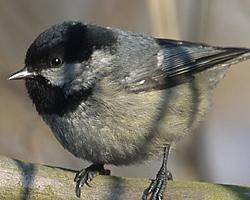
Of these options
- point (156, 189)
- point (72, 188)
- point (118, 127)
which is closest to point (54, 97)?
point (118, 127)

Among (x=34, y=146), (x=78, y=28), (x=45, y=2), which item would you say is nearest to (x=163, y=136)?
(x=78, y=28)

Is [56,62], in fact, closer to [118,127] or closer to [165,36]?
[118,127]

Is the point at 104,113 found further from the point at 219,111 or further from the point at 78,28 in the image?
the point at 219,111

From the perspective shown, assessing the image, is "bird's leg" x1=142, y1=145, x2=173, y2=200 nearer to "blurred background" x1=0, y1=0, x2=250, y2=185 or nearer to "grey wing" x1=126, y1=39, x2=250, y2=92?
"blurred background" x1=0, y1=0, x2=250, y2=185

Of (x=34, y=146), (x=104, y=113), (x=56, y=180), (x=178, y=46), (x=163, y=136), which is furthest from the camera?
(x=34, y=146)

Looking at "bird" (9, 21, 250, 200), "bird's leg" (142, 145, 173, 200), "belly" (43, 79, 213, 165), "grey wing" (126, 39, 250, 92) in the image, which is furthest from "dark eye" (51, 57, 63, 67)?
"bird's leg" (142, 145, 173, 200)
